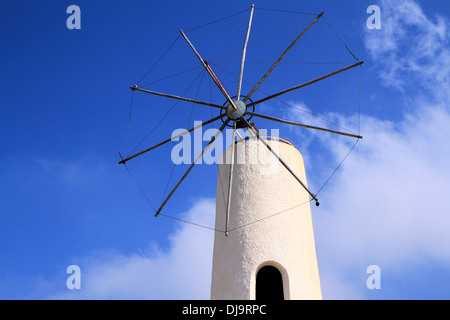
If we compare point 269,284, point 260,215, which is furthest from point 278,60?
point 269,284

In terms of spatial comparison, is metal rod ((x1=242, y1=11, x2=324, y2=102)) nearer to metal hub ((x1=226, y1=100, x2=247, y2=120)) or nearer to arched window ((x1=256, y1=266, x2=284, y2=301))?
metal hub ((x1=226, y1=100, x2=247, y2=120))

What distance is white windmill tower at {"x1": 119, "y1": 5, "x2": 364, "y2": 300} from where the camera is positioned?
27.0ft

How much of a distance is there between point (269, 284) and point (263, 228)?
109 cm

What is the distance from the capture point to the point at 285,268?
814cm

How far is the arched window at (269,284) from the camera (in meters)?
8.35

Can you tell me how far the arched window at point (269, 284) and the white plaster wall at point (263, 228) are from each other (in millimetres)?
314

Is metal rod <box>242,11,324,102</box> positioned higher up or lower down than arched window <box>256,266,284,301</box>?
higher up

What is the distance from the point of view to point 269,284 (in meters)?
8.61

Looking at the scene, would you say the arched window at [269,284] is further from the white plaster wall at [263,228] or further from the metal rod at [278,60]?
the metal rod at [278,60]

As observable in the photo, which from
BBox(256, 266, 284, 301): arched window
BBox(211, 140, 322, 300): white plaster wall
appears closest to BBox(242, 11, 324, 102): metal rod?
BBox(211, 140, 322, 300): white plaster wall

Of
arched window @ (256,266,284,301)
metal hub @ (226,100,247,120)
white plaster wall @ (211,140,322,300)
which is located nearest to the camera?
white plaster wall @ (211,140,322,300)
